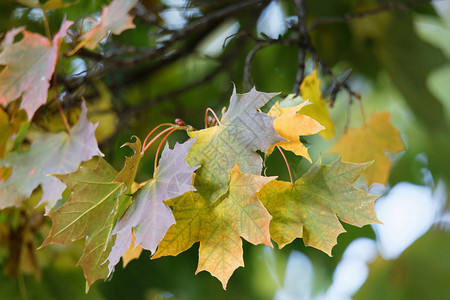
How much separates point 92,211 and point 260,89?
628 millimetres

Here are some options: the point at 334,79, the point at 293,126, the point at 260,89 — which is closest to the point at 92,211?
the point at 293,126

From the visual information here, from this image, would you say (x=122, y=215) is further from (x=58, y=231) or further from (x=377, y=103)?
(x=377, y=103)

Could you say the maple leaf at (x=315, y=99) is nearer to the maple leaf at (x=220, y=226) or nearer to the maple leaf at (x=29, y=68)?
the maple leaf at (x=220, y=226)

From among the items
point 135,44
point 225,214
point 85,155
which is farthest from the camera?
point 135,44

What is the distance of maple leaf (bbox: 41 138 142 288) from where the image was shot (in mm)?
438

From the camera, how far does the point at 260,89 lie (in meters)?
1.00

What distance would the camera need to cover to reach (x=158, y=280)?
115 centimetres

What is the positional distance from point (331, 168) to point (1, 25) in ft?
2.75

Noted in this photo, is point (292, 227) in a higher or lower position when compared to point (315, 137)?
higher

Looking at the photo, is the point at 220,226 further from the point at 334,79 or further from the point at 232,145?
the point at 334,79

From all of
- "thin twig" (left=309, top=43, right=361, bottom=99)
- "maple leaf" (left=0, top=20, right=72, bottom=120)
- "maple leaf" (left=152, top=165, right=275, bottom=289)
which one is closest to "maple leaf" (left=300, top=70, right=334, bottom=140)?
"thin twig" (left=309, top=43, right=361, bottom=99)

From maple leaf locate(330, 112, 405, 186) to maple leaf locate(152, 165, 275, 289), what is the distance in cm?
28

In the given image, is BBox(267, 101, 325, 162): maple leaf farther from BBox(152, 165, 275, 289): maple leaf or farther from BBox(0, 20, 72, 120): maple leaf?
BBox(0, 20, 72, 120): maple leaf

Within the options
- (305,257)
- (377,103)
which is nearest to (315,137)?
(305,257)
